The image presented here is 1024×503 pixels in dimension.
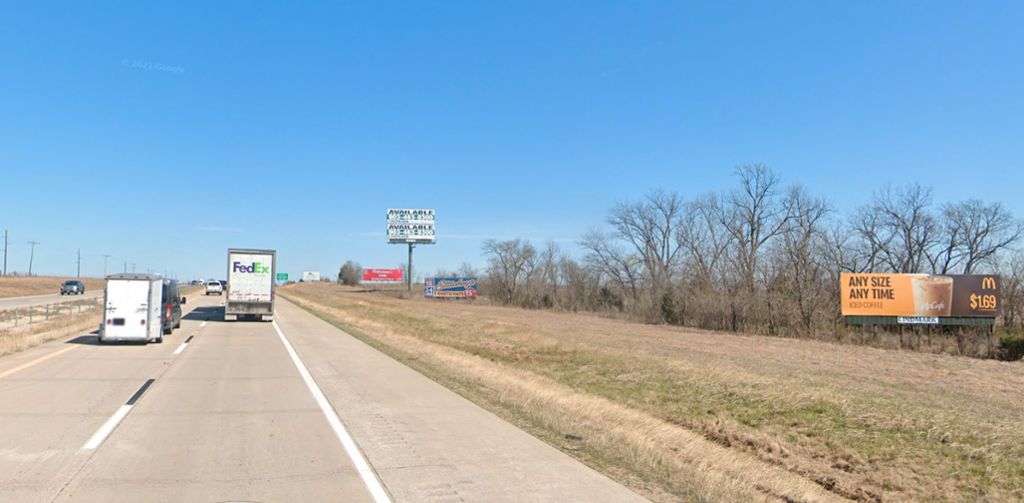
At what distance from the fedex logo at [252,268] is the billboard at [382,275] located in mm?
107499

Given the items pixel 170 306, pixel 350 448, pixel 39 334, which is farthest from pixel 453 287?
pixel 350 448

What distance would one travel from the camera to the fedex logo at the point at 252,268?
3350 cm

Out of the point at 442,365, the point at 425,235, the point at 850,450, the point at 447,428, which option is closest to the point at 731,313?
the point at 442,365

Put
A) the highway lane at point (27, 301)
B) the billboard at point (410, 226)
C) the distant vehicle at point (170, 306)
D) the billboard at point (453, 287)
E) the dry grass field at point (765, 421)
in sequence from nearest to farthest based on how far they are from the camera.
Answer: the dry grass field at point (765, 421) → the distant vehicle at point (170, 306) → the highway lane at point (27, 301) → the billboard at point (453, 287) → the billboard at point (410, 226)

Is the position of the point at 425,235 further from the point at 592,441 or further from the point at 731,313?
the point at 592,441

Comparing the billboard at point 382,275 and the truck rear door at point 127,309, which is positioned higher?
the billboard at point 382,275

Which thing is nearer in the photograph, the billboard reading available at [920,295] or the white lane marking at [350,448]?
the white lane marking at [350,448]

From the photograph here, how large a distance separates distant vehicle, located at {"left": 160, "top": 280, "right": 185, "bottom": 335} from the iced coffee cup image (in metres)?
36.0

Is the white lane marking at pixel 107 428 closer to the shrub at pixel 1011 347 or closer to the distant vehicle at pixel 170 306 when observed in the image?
the distant vehicle at pixel 170 306

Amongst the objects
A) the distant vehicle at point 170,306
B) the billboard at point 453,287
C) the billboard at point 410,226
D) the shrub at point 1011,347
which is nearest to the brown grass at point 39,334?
the distant vehicle at point 170,306

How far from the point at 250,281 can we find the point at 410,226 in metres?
65.6

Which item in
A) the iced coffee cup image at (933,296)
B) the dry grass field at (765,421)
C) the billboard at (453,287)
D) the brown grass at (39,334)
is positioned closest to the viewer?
the dry grass field at (765,421)

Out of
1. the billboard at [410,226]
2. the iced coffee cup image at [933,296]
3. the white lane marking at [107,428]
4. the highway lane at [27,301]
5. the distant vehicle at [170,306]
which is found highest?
the billboard at [410,226]

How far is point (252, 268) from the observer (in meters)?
33.8
